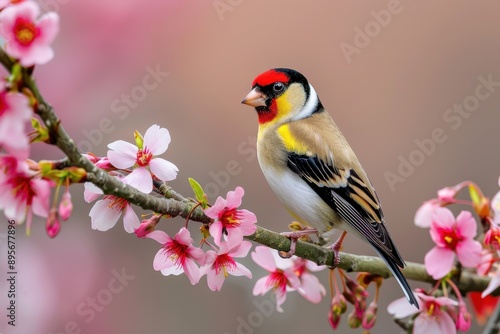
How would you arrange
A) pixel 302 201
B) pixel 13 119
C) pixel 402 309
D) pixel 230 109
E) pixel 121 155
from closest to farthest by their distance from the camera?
pixel 13 119 < pixel 121 155 < pixel 402 309 < pixel 302 201 < pixel 230 109

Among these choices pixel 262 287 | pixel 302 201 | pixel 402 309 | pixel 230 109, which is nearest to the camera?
pixel 402 309

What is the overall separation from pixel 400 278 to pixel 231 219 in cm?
50

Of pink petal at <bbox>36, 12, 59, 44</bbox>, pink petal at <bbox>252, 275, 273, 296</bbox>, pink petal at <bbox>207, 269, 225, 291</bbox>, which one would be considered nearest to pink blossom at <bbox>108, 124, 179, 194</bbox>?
pink petal at <bbox>207, 269, 225, 291</bbox>

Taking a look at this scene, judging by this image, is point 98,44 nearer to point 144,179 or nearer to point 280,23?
point 280,23

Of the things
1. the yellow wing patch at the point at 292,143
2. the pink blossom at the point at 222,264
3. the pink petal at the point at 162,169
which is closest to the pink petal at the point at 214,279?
the pink blossom at the point at 222,264

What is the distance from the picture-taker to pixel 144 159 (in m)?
1.28

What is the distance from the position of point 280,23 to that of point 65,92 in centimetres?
150

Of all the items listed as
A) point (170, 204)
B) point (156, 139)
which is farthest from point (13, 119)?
point (156, 139)

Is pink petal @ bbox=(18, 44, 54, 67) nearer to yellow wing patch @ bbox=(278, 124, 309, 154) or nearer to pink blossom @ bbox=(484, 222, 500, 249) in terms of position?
pink blossom @ bbox=(484, 222, 500, 249)

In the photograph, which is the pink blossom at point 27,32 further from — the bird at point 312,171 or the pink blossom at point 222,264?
the bird at point 312,171

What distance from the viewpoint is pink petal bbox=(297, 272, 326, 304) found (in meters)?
1.59

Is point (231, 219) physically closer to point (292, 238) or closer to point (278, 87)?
point (292, 238)

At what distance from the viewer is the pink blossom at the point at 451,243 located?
136 cm

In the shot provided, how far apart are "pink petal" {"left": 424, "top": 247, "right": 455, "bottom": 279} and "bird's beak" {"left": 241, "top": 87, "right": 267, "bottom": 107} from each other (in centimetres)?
87
